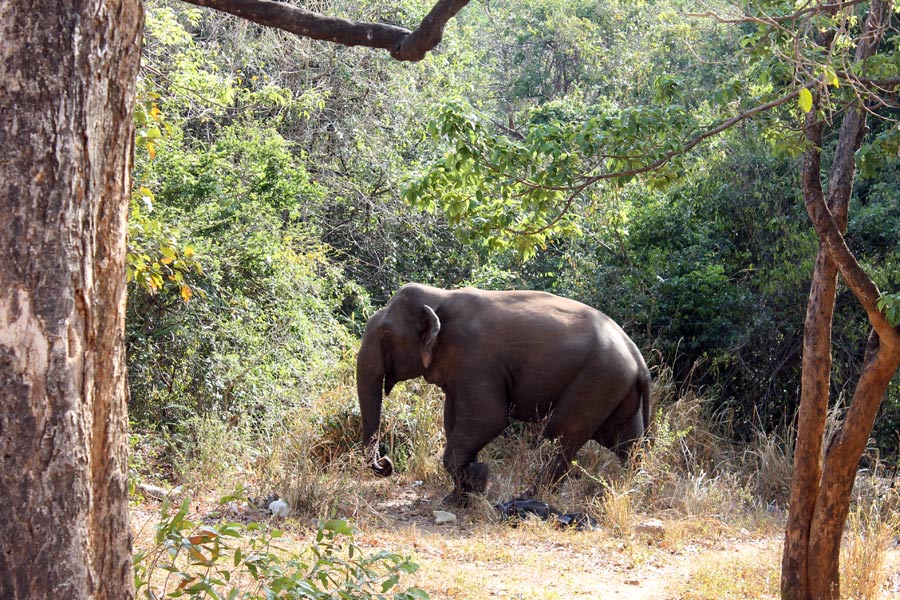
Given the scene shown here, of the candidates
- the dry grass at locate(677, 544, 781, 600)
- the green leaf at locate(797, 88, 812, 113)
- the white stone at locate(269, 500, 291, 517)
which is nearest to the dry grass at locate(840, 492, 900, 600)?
the dry grass at locate(677, 544, 781, 600)

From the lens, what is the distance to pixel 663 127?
22.4ft

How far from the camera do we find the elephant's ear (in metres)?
10.0

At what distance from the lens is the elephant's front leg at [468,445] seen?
977cm

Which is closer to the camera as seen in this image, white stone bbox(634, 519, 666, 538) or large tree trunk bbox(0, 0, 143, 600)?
large tree trunk bbox(0, 0, 143, 600)

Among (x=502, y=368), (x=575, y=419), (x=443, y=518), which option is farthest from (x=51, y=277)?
(x=575, y=419)

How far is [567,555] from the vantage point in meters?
8.11

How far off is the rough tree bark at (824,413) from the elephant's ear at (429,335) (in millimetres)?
4464

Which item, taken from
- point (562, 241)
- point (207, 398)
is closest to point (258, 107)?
point (562, 241)

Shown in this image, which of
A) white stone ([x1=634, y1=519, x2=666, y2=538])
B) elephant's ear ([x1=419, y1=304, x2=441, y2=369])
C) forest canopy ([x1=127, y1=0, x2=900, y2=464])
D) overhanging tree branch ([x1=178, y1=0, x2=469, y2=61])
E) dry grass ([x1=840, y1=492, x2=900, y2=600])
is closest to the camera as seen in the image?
overhanging tree branch ([x1=178, y1=0, x2=469, y2=61])

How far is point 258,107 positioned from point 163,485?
305 inches

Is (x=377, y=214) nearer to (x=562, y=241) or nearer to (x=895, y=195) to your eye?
(x=562, y=241)

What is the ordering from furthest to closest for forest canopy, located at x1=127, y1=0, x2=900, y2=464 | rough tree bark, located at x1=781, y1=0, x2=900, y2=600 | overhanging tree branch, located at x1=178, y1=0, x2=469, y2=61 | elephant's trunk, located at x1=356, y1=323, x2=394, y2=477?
1. elephant's trunk, located at x1=356, y1=323, x2=394, y2=477
2. forest canopy, located at x1=127, y1=0, x2=900, y2=464
3. overhanging tree branch, located at x1=178, y1=0, x2=469, y2=61
4. rough tree bark, located at x1=781, y1=0, x2=900, y2=600

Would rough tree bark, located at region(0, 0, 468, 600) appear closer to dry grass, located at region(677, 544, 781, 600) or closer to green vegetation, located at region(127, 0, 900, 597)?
green vegetation, located at region(127, 0, 900, 597)

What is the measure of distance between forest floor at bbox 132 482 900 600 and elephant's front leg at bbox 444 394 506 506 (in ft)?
0.90
